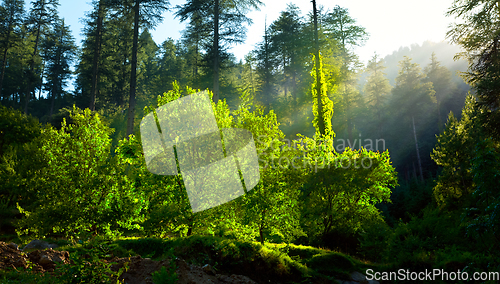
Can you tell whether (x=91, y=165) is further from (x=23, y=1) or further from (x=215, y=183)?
(x=23, y=1)

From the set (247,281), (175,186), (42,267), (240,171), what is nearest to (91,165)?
(175,186)

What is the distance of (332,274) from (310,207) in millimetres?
5062

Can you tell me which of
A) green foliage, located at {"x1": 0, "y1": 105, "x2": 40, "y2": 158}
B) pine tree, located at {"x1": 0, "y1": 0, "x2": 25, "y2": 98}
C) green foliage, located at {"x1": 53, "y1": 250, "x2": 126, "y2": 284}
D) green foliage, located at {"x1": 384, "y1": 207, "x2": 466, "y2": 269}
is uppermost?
pine tree, located at {"x1": 0, "y1": 0, "x2": 25, "y2": 98}

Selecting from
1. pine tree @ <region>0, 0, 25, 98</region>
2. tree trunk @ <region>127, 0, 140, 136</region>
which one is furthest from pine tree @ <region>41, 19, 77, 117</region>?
tree trunk @ <region>127, 0, 140, 136</region>

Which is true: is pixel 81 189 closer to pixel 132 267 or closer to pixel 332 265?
pixel 132 267

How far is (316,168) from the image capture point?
14.7 m

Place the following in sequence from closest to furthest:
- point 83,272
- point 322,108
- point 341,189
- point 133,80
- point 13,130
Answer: point 83,272 → point 341,189 → point 133,80 → point 322,108 → point 13,130

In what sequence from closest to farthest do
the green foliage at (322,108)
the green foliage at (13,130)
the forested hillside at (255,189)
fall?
the forested hillside at (255,189)
the green foliage at (322,108)
the green foliage at (13,130)

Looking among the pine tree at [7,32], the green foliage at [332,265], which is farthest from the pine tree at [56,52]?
the green foliage at [332,265]

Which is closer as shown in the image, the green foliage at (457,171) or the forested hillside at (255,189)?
the forested hillside at (255,189)

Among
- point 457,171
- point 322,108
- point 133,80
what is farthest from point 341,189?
point 133,80

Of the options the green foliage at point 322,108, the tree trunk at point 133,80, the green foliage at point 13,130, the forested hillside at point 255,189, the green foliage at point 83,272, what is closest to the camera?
the green foliage at point 83,272

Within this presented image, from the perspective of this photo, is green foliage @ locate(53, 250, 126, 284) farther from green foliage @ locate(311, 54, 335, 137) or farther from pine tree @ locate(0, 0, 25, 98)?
pine tree @ locate(0, 0, 25, 98)

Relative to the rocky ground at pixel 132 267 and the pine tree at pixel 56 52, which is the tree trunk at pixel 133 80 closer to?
the rocky ground at pixel 132 267
